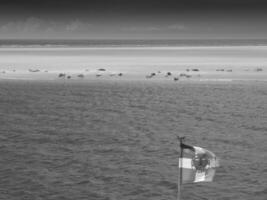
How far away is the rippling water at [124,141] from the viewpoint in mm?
32594

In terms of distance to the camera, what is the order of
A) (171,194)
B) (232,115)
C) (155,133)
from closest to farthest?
(171,194), (155,133), (232,115)

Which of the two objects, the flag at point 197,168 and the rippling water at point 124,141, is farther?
the rippling water at point 124,141

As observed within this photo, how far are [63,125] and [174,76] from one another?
52.8m

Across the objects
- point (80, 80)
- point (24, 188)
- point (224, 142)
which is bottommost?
point (24, 188)

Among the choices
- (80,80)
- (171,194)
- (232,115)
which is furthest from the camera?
(80,80)

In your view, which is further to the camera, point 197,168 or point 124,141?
point 124,141

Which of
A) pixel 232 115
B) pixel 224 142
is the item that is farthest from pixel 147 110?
pixel 224 142

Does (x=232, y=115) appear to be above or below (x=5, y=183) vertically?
above

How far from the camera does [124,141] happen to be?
46.1 meters

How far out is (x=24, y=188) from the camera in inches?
1273

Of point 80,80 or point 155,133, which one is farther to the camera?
point 80,80

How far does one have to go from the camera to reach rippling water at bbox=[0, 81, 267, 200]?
3259 centimetres

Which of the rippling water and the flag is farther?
the rippling water

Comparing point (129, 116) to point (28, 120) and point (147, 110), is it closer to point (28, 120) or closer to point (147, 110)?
point (147, 110)
